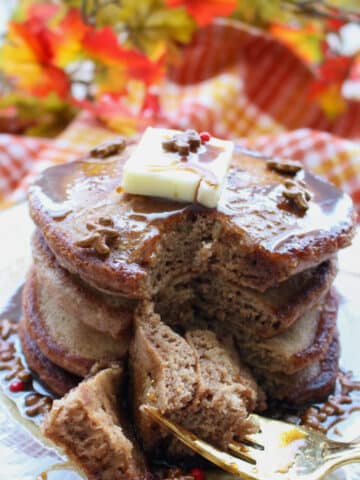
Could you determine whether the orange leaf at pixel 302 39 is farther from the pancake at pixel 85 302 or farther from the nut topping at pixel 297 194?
the pancake at pixel 85 302

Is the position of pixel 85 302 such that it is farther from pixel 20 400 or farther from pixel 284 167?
pixel 284 167

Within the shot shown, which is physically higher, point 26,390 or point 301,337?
point 301,337

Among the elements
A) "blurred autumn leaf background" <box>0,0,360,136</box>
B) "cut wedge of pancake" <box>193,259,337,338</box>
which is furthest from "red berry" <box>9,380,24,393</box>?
"blurred autumn leaf background" <box>0,0,360,136</box>

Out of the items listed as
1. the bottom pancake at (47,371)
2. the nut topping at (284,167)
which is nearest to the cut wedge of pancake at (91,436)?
the bottom pancake at (47,371)

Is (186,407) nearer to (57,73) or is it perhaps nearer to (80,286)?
(80,286)

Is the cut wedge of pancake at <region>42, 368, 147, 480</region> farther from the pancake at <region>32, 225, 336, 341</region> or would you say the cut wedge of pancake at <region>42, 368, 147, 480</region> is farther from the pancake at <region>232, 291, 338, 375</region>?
the pancake at <region>232, 291, 338, 375</region>

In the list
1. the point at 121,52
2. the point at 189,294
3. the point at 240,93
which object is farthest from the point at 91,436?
the point at 240,93

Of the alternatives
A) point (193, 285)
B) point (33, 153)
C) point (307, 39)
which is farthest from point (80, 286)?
point (307, 39)
